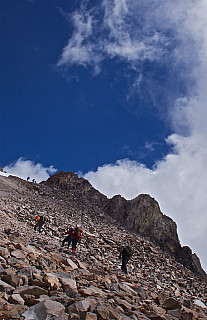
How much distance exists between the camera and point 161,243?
1299 inches

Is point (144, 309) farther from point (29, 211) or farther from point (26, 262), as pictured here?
point (29, 211)

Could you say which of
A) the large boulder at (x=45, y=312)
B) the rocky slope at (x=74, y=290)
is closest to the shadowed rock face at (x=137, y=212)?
the rocky slope at (x=74, y=290)

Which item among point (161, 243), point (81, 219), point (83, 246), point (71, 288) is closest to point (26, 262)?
point (71, 288)

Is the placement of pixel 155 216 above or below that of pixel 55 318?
above

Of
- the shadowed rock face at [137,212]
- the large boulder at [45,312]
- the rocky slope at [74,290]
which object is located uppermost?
the shadowed rock face at [137,212]

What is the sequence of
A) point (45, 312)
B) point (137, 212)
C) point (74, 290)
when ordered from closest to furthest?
point (45, 312)
point (74, 290)
point (137, 212)

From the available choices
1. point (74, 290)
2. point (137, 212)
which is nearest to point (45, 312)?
point (74, 290)

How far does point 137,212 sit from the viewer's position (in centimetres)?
3838

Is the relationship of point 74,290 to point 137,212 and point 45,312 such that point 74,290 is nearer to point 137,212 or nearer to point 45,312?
point 45,312

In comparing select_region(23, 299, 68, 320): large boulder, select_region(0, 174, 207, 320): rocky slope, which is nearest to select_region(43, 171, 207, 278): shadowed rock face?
select_region(0, 174, 207, 320): rocky slope

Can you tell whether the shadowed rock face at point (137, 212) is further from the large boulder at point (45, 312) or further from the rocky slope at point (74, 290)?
the large boulder at point (45, 312)

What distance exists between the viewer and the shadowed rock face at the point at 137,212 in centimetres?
3278

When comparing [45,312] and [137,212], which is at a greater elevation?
[137,212]

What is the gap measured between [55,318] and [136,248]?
20331 mm
